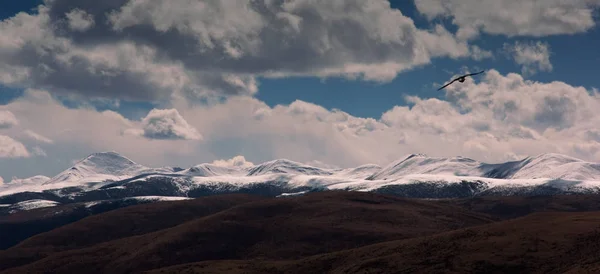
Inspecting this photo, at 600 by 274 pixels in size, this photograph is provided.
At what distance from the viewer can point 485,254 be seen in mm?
130625

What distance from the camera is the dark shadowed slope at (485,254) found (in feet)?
396

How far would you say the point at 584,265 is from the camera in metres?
106

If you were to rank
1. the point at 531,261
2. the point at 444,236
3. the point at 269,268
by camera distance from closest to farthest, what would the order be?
the point at 531,261, the point at 444,236, the point at 269,268

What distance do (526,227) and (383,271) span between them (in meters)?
37.4

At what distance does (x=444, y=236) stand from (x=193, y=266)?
69.1m

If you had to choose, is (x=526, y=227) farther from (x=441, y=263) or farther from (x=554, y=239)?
(x=441, y=263)

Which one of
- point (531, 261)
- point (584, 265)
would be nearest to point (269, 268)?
point (531, 261)

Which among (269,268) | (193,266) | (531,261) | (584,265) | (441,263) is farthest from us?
(193,266)

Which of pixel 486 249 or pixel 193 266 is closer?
pixel 486 249

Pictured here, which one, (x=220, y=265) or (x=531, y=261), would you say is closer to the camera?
(x=531, y=261)

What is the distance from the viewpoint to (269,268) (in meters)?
170

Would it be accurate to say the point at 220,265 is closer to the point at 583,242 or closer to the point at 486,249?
the point at 486,249

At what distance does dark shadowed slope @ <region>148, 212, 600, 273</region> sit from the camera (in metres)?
121

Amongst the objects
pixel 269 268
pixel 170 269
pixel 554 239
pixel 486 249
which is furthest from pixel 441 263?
pixel 170 269
